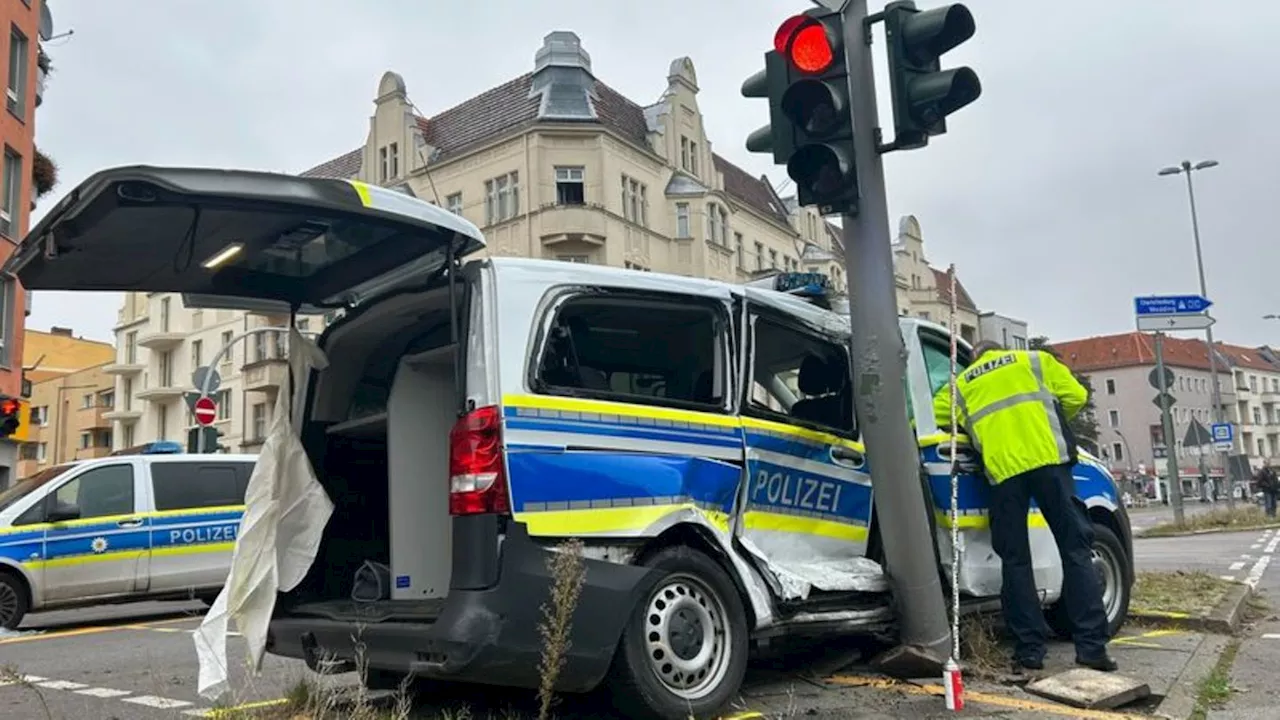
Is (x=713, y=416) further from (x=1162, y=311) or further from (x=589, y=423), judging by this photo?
(x=1162, y=311)

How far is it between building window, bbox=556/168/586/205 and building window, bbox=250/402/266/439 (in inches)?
804

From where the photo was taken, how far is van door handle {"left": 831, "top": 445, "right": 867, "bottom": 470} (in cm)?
586

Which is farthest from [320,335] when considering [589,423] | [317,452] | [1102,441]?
[1102,441]

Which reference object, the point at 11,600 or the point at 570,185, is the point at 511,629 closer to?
the point at 11,600

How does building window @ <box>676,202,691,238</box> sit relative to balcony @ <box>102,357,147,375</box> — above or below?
above

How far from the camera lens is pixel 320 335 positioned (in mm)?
5648

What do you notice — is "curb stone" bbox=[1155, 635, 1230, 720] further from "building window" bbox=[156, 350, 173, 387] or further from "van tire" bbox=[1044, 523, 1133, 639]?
"building window" bbox=[156, 350, 173, 387]

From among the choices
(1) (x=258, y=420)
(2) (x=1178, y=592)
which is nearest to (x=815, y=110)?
(2) (x=1178, y=592)

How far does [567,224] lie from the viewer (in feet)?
116

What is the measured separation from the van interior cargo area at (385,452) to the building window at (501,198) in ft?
103

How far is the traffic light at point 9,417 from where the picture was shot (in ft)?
62.4

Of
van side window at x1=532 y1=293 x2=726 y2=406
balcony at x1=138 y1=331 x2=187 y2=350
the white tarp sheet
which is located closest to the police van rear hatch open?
the white tarp sheet

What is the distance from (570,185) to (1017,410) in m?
31.5

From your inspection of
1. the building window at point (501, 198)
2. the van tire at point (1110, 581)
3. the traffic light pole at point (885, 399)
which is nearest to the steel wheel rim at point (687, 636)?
the traffic light pole at point (885, 399)
